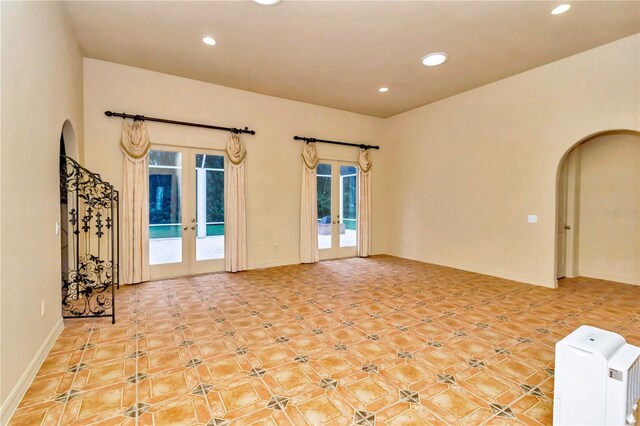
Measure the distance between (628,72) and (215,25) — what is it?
5299 millimetres

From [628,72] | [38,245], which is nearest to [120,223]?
[38,245]

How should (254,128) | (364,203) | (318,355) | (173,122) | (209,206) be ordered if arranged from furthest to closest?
(364,203) < (254,128) < (209,206) < (173,122) < (318,355)

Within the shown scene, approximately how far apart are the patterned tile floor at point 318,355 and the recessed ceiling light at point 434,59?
343cm

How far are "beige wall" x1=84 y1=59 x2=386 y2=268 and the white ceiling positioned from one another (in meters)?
0.32

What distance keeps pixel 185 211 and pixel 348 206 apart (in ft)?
11.8

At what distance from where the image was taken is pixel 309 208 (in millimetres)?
6859

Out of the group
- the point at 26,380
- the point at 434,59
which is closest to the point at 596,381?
the point at 26,380

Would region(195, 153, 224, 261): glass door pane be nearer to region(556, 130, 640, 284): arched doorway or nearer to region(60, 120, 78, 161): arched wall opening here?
region(60, 120, 78, 161): arched wall opening

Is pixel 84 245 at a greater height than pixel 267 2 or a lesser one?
lesser

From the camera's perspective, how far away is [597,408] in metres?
1.66

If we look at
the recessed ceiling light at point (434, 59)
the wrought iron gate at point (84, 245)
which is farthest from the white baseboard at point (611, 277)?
the wrought iron gate at point (84, 245)

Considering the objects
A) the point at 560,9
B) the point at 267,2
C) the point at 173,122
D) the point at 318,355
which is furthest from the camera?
the point at 173,122

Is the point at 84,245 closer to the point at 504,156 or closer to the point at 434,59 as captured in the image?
the point at 434,59

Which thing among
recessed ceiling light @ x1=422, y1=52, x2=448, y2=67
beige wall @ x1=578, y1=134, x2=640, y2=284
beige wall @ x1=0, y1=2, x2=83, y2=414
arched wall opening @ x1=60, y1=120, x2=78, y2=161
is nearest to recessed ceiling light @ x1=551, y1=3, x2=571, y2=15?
recessed ceiling light @ x1=422, y1=52, x2=448, y2=67
